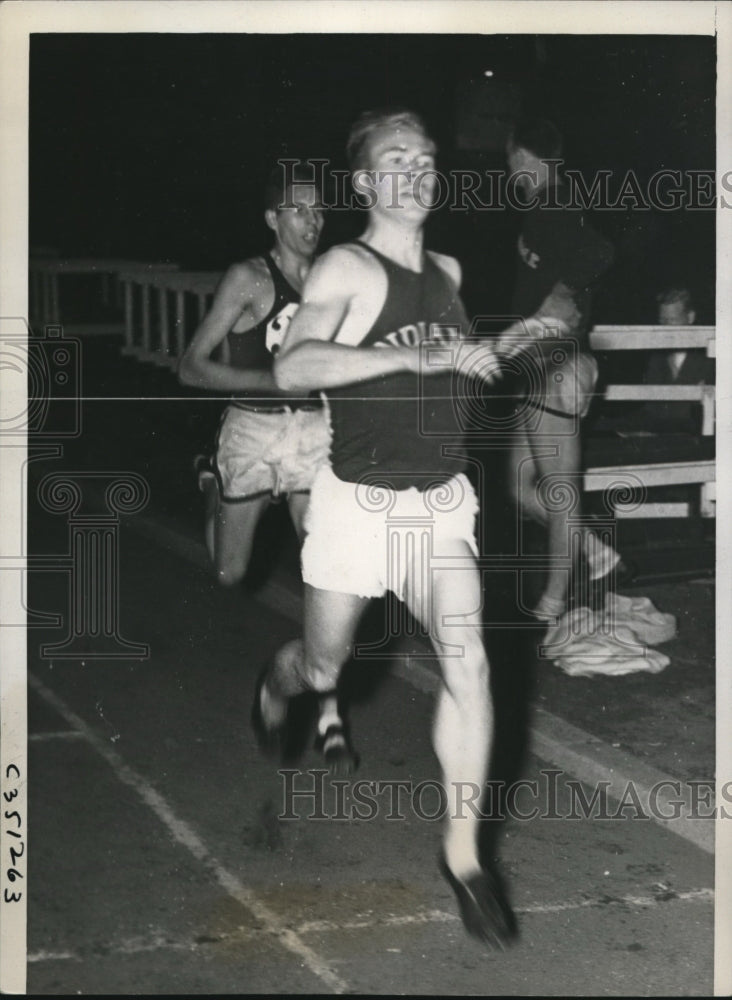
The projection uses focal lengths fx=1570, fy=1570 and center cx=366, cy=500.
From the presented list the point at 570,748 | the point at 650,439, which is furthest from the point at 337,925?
the point at 650,439

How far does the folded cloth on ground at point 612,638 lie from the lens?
5234 mm

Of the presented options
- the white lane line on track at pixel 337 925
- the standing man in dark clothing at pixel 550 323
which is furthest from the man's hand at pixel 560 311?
the white lane line on track at pixel 337 925

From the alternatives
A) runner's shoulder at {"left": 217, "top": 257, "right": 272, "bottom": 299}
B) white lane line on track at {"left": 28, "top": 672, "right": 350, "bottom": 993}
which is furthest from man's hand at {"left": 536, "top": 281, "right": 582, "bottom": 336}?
white lane line on track at {"left": 28, "top": 672, "right": 350, "bottom": 993}

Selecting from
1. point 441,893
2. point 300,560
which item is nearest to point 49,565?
point 300,560

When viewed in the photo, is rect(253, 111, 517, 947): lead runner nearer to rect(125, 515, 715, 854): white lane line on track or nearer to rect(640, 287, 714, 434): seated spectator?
rect(125, 515, 715, 854): white lane line on track

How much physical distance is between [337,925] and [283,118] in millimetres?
2278

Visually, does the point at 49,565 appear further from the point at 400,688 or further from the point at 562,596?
the point at 562,596

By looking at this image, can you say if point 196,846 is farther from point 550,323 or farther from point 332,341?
point 550,323

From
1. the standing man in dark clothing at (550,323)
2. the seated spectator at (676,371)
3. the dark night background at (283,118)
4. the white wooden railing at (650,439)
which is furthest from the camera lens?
the white wooden railing at (650,439)

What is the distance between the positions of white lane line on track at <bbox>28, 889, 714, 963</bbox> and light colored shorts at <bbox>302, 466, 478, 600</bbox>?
3.04 ft

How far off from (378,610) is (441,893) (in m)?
0.85

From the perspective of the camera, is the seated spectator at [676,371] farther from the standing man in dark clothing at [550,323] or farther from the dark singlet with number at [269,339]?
the dark singlet with number at [269,339]

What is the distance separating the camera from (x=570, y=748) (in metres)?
5.45

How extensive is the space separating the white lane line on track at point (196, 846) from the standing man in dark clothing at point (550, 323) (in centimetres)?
120
